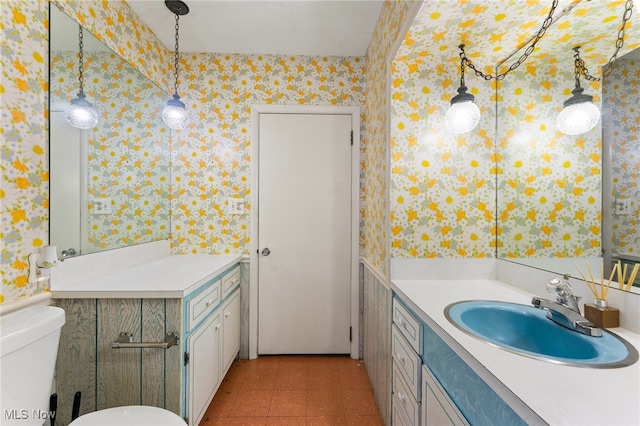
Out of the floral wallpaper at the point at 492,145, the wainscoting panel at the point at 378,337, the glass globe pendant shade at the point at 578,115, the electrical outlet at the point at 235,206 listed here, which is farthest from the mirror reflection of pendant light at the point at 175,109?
the glass globe pendant shade at the point at 578,115

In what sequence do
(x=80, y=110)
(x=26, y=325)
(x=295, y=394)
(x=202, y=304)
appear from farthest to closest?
(x=295, y=394)
(x=202, y=304)
(x=80, y=110)
(x=26, y=325)

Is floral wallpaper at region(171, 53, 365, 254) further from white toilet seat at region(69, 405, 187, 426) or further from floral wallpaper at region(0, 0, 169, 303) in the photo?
white toilet seat at region(69, 405, 187, 426)

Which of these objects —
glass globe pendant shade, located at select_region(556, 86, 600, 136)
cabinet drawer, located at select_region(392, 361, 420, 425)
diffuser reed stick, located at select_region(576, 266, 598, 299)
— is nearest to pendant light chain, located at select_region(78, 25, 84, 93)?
cabinet drawer, located at select_region(392, 361, 420, 425)

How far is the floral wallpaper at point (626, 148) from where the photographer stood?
3.00ft

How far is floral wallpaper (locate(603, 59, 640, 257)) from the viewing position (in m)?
0.92

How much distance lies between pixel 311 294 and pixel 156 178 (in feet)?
5.12

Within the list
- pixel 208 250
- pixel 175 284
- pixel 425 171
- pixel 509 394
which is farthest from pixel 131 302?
pixel 425 171

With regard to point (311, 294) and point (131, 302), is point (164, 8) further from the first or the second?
point (311, 294)

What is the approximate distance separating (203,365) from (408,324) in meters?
1.15

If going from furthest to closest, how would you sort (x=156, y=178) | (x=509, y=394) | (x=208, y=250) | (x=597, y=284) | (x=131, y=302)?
(x=208, y=250) → (x=156, y=178) → (x=131, y=302) → (x=597, y=284) → (x=509, y=394)

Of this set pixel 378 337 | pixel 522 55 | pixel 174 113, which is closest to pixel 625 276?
pixel 522 55

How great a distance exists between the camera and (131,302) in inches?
52.2

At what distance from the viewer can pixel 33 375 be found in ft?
3.34

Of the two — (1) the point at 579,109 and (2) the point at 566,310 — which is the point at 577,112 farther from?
(2) the point at 566,310
